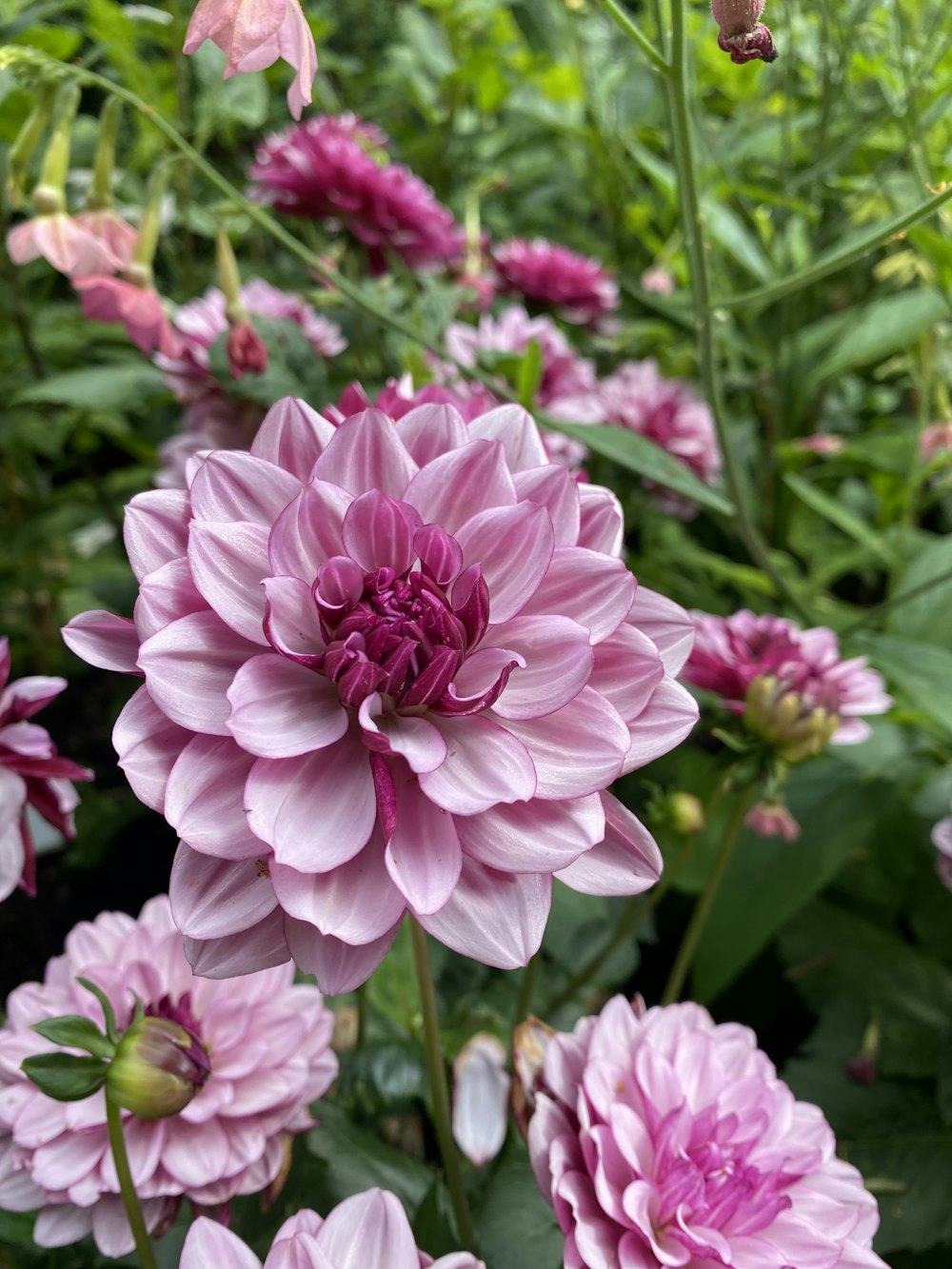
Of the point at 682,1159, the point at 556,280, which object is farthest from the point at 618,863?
the point at 556,280

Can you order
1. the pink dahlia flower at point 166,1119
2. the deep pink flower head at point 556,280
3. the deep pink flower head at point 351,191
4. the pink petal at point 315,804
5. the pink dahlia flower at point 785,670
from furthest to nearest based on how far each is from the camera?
the deep pink flower head at point 556,280, the deep pink flower head at point 351,191, the pink dahlia flower at point 785,670, the pink dahlia flower at point 166,1119, the pink petal at point 315,804

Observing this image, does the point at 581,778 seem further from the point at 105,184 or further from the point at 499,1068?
the point at 105,184

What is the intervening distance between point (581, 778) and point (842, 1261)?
0.20m

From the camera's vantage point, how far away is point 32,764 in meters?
0.35

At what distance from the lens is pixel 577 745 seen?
25 cm

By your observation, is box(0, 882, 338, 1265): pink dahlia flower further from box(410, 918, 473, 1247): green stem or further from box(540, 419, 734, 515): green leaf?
box(540, 419, 734, 515): green leaf

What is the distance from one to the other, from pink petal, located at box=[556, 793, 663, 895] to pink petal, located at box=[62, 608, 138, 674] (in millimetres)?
130

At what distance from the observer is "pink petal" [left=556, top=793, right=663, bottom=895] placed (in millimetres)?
250

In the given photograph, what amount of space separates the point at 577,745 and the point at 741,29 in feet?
0.70

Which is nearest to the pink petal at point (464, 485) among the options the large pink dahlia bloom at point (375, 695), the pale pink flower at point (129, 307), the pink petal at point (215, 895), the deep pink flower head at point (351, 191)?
the large pink dahlia bloom at point (375, 695)

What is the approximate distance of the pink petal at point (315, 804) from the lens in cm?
22

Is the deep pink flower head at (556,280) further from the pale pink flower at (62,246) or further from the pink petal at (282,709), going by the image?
the pink petal at (282,709)

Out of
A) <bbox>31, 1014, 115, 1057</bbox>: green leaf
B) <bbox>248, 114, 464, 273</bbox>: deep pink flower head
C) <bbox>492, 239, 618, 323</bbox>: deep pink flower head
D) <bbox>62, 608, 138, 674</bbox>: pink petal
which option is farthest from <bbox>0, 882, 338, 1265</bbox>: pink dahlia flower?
<bbox>492, 239, 618, 323</bbox>: deep pink flower head

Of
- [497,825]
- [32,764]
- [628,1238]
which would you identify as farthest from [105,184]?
[628,1238]
